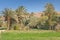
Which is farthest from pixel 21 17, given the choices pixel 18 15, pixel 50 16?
pixel 50 16

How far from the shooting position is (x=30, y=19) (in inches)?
2904

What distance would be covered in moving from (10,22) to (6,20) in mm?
1526

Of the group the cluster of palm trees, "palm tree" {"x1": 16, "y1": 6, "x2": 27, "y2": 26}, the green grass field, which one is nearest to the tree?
the cluster of palm trees

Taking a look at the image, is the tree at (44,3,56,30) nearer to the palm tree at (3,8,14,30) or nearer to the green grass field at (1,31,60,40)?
the palm tree at (3,8,14,30)

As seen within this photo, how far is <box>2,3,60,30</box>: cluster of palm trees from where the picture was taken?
6856cm

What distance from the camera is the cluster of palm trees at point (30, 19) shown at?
68562 mm

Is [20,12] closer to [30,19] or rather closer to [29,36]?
[30,19]

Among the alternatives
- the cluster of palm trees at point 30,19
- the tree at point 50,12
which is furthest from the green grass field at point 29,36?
the tree at point 50,12

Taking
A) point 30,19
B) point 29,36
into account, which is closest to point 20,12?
point 30,19

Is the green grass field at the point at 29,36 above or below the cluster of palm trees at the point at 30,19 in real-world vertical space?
below

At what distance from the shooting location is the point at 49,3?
7319 cm

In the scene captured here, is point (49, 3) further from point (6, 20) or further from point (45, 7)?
point (6, 20)

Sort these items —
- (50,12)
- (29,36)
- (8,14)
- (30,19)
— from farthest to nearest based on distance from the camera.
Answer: (30,19), (50,12), (8,14), (29,36)

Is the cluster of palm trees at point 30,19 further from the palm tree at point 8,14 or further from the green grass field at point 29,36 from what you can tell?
the green grass field at point 29,36
